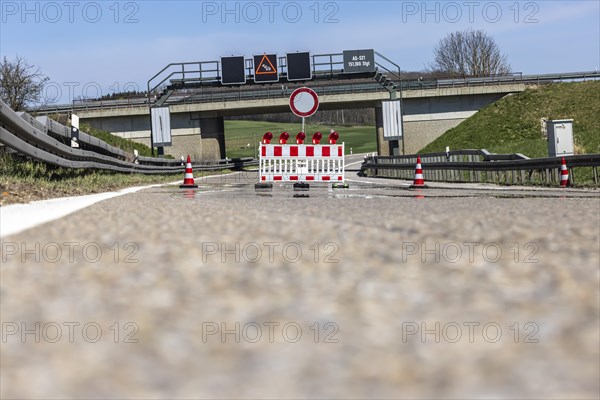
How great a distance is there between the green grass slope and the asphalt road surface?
55.1m

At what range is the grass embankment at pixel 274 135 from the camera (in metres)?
116

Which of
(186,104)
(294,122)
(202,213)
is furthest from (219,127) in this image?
(294,122)

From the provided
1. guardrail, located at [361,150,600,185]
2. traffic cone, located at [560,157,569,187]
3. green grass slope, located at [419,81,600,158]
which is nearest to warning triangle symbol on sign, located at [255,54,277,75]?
green grass slope, located at [419,81,600,158]

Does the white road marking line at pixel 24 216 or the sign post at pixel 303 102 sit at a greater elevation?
the sign post at pixel 303 102

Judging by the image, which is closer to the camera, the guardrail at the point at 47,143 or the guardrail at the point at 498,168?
the guardrail at the point at 47,143

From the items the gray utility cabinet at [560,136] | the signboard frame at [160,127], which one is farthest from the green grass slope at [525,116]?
the gray utility cabinet at [560,136]

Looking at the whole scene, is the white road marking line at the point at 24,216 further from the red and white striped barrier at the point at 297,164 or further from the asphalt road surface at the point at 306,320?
the red and white striped barrier at the point at 297,164

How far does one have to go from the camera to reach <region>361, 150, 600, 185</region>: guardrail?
55.9 ft

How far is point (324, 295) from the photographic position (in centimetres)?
221

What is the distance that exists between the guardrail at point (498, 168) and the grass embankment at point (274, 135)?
7490 cm

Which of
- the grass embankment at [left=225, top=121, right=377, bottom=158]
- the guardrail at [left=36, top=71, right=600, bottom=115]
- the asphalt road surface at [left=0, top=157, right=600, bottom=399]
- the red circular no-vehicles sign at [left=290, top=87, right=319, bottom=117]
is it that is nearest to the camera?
the asphalt road surface at [left=0, top=157, right=600, bottom=399]

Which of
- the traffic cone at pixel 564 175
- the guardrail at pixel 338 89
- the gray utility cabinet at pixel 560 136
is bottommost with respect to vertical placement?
the traffic cone at pixel 564 175

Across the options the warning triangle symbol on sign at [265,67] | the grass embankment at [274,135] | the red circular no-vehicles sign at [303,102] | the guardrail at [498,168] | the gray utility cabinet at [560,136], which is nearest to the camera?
the guardrail at [498,168]

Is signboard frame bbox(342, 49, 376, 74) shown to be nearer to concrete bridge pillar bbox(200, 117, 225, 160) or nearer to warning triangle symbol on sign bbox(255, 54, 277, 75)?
warning triangle symbol on sign bbox(255, 54, 277, 75)
